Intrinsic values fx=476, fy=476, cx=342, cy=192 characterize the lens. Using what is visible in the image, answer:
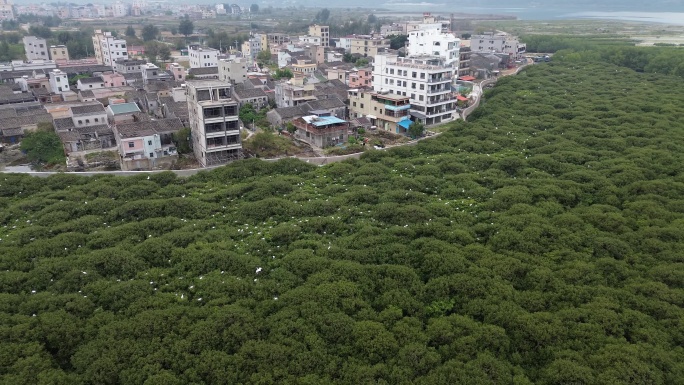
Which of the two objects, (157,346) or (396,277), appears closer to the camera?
(157,346)

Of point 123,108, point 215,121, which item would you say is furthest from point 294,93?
point 215,121

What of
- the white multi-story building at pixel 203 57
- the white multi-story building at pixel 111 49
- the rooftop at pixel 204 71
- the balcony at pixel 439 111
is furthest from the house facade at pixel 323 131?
the white multi-story building at pixel 111 49

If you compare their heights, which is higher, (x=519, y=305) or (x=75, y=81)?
(x=75, y=81)

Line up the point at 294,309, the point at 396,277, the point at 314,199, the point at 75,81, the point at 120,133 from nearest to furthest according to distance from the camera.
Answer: the point at 294,309, the point at 396,277, the point at 314,199, the point at 120,133, the point at 75,81

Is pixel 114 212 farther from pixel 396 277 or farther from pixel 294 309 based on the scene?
pixel 396 277

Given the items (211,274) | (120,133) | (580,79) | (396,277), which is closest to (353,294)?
(396,277)

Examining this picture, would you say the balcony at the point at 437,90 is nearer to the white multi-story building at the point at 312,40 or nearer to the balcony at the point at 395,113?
the balcony at the point at 395,113

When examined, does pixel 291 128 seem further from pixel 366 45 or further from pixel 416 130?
pixel 366 45
